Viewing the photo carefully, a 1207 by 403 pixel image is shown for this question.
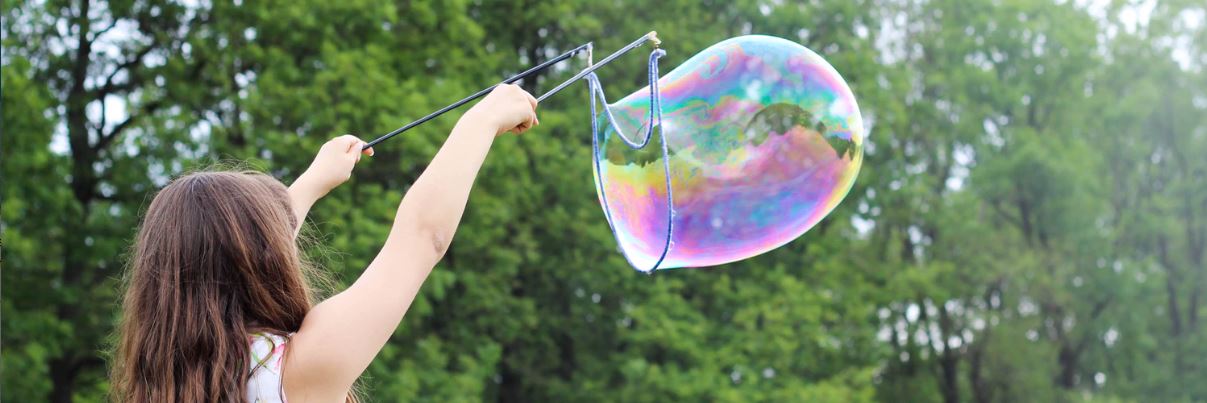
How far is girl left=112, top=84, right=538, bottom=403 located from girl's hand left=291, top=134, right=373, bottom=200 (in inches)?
20.6

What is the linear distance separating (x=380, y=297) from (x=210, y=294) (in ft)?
1.01

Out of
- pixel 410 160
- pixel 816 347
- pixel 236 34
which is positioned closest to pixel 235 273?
pixel 410 160

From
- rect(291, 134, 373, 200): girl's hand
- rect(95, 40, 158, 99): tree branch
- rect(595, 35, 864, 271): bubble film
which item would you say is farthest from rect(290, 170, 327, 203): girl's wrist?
rect(95, 40, 158, 99): tree branch

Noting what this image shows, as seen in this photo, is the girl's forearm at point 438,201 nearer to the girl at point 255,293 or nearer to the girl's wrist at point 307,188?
the girl at point 255,293

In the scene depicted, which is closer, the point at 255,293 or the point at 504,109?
the point at 255,293

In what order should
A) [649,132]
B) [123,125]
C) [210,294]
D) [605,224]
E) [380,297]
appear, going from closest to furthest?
[380,297] < [210,294] < [649,132] < [123,125] < [605,224]

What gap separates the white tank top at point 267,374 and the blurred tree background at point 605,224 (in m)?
6.45

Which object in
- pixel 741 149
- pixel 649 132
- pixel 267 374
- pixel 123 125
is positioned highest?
pixel 123 125

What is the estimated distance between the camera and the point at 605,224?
1445 centimetres

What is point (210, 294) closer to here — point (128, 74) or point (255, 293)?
point (255, 293)

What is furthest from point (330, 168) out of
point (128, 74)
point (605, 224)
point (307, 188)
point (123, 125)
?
point (605, 224)

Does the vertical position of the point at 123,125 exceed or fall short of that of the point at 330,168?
it exceeds it

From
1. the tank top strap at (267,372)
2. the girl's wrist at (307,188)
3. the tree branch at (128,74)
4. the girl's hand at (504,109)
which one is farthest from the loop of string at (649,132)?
the tree branch at (128,74)

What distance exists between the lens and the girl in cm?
199
